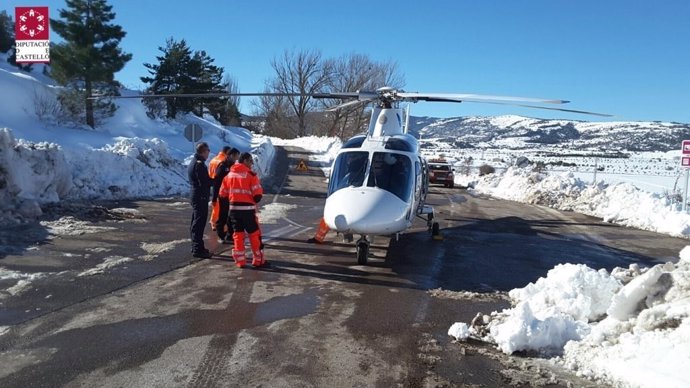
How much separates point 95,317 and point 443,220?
10763 millimetres

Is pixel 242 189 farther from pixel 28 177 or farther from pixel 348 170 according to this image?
pixel 28 177

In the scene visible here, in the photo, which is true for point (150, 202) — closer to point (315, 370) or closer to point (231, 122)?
point (315, 370)

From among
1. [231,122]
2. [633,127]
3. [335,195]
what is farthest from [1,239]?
[633,127]

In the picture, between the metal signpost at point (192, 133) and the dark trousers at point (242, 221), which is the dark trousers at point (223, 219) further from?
the metal signpost at point (192, 133)

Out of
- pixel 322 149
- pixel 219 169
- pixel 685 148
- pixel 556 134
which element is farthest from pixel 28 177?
pixel 556 134

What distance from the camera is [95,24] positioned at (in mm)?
24422

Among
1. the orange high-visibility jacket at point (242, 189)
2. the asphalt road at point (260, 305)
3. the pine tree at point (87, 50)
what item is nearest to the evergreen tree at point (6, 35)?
the pine tree at point (87, 50)

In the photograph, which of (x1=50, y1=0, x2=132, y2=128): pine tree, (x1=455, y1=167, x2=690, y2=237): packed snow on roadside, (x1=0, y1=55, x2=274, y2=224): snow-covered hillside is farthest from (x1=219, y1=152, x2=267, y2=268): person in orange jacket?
(x1=50, y1=0, x2=132, y2=128): pine tree

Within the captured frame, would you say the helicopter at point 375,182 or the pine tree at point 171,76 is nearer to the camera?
the helicopter at point 375,182

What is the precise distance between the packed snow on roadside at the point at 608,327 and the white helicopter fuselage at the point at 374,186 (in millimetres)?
2711

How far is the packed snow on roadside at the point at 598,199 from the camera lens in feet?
48.4

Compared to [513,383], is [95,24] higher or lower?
higher

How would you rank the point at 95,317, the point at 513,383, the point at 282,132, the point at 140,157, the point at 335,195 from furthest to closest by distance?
the point at 282,132, the point at 140,157, the point at 335,195, the point at 95,317, the point at 513,383

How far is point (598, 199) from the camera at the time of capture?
18734mm
